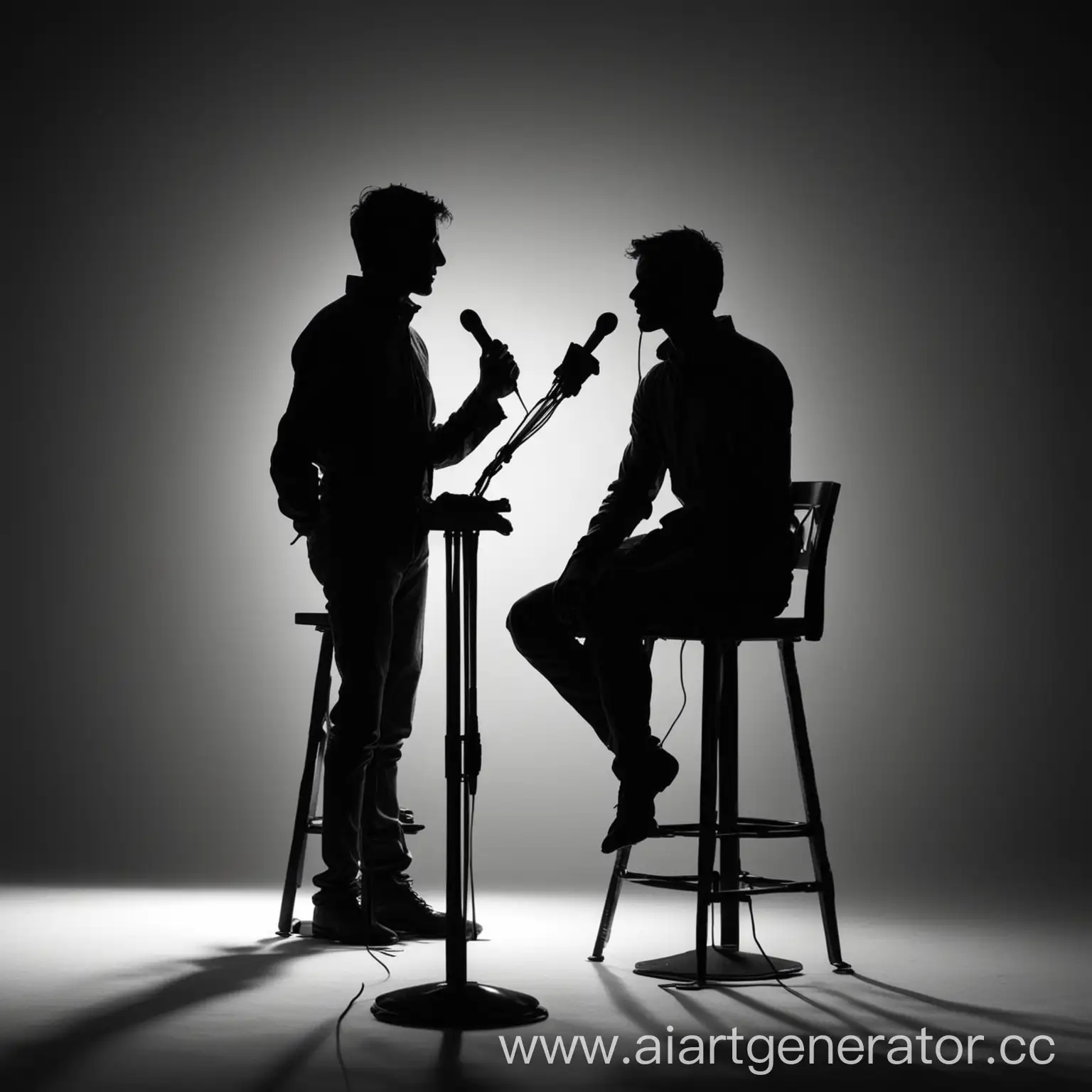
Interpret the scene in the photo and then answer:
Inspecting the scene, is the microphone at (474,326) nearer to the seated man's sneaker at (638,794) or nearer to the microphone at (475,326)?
the microphone at (475,326)

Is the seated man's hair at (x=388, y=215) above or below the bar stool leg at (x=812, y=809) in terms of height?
above

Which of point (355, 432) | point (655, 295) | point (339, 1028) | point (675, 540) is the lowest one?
point (339, 1028)

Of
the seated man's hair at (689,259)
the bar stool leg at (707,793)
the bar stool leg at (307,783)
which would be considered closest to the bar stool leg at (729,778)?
the bar stool leg at (707,793)

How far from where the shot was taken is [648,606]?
138 inches

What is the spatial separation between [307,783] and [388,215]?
4.84ft

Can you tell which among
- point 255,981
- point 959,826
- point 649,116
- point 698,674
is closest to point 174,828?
point 698,674

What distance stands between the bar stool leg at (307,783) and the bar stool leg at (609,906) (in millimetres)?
839

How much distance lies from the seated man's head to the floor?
4.88 ft

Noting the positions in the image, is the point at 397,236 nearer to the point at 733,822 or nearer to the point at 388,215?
the point at 388,215

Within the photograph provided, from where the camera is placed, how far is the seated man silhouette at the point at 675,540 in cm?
351

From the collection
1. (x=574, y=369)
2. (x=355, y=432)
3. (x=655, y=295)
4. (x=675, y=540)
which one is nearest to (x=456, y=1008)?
(x=675, y=540)

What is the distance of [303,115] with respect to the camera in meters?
6.42

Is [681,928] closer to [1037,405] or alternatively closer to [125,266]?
[1037,405]

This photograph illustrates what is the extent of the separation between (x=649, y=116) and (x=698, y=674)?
2249mm
